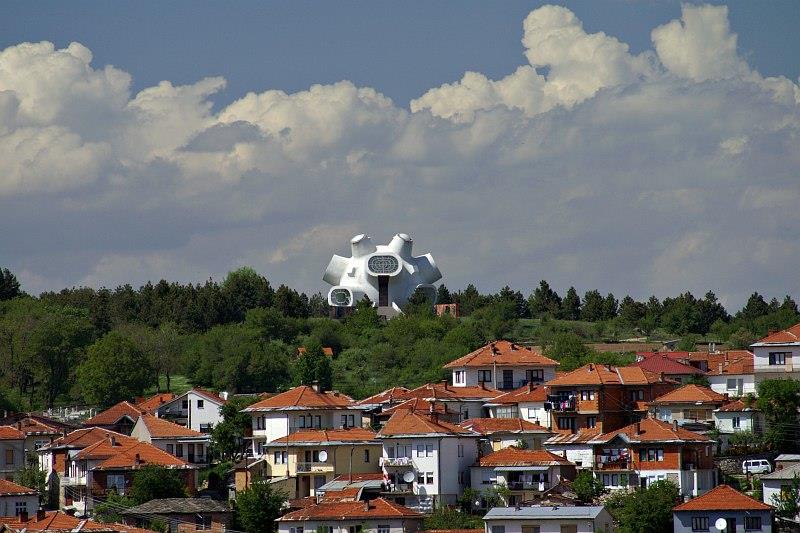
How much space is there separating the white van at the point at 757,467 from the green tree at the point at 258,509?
14.2 metres

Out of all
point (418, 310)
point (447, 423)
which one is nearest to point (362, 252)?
point (418, 310)

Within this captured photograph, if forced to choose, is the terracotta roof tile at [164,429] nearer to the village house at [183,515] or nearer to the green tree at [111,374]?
the village house at [183,515]

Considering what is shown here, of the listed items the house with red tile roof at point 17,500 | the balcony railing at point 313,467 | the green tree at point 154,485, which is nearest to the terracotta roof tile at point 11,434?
the house with red tile roof at point 17,500

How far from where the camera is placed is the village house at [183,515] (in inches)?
2196

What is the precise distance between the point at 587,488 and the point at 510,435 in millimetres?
6946

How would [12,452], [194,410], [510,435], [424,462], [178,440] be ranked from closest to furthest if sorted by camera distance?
[424,462]
[510,435]
[178,440]
[12,452]
[194,410]

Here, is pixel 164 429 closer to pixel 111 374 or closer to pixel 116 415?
pixel 116 415

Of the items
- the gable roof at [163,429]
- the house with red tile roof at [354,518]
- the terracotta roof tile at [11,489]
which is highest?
the gable roof at [163,429]

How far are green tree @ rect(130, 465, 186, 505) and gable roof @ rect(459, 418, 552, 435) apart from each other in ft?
33.0

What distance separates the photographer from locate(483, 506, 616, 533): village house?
5175cm

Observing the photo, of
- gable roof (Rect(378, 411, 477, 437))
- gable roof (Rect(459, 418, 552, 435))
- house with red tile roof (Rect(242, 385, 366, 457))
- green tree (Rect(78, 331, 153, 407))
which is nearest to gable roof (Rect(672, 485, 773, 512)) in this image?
gable roof (Rect(378, 411, 477, 437))

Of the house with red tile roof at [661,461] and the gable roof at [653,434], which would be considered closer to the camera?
the house with red tile roof at [661,461]

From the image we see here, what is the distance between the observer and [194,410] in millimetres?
74938

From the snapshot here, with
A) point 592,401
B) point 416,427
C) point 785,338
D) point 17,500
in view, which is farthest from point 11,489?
point 785,338
